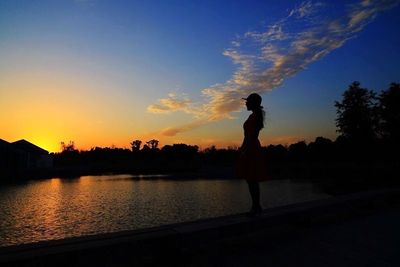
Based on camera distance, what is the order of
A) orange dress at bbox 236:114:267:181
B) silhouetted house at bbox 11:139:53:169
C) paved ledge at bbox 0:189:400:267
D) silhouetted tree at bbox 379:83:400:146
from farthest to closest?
silhouetted house at bbox 11:139:53:169, silhouetted tree at bbox 379:83:400:146, orange dress at bbox 236:114:267:181, paved ledge at bbox 0:189:400:267

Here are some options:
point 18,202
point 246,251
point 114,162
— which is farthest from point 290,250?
point 114,162

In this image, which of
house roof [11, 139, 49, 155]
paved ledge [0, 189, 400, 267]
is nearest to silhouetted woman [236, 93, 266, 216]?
paved ledge [0, 189, 400, 267]

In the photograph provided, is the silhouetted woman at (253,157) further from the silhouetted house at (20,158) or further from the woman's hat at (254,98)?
the silhouetted house at (20,158)

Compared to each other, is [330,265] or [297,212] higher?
[297,212]

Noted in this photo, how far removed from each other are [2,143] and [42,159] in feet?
72.1

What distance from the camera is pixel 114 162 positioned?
10269 centimetres

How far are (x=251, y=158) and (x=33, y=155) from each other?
74818mm

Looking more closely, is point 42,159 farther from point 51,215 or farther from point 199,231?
point 199,231

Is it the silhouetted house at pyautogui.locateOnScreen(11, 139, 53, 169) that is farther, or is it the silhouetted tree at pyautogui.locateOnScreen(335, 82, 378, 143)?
the silhouetted house at pyautogui.locateOnScreen(11, 139, 53, 169)

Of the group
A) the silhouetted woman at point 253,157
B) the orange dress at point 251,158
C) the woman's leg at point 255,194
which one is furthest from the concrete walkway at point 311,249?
the orange dress at point 251,158

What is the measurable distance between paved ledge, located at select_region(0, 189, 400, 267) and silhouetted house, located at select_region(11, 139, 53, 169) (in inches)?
2634

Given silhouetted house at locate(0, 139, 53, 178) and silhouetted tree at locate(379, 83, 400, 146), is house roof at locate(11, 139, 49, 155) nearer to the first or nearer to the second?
silhouetted house at locate(0, 139, 53, 178)

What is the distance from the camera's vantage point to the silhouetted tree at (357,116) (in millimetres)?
49344

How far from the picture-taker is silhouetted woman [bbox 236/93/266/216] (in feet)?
16.2
